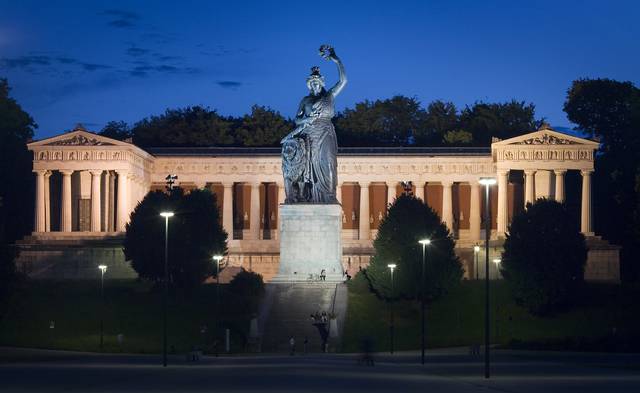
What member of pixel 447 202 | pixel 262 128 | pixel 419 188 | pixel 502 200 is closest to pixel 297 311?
pixel 502 200

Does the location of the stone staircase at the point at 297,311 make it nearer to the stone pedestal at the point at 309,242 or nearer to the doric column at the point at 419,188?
the stone pedestal at the point at 309,242

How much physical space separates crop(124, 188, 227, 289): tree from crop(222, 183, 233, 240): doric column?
34.1 m

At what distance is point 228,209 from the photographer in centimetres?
15912

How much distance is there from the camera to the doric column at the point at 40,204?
5930 inches

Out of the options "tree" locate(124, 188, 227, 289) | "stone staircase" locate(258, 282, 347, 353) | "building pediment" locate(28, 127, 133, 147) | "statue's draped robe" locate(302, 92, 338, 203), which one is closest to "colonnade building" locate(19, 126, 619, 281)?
"building pediment" locate(28, 127, 133, 147)

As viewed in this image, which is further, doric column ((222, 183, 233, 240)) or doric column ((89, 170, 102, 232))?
doric column ((222, 183, 233, 240))

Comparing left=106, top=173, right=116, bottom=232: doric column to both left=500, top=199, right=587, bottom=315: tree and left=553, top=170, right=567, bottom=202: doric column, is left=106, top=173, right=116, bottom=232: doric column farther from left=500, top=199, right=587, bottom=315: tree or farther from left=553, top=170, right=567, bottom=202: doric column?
left=500, top=199, right=587, bottom=315: tree

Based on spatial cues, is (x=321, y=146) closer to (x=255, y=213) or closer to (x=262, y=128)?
(x=255, y=213)

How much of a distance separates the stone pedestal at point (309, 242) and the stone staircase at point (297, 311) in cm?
77

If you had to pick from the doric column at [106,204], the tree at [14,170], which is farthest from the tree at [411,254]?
the tree at [14,170]

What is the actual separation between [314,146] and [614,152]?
65813 millimetres

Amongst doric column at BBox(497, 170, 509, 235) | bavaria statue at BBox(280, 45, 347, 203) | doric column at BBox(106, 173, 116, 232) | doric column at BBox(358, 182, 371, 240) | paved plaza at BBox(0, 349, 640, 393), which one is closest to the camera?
paved plaza at BBox(0, 349, 640, 393)

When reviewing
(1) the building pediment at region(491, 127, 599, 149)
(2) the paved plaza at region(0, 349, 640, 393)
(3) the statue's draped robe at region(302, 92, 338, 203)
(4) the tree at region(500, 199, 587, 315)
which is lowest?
(2) the paved plaza at region(0, 349, 640, 393)

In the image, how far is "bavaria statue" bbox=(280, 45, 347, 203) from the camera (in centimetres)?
9906
